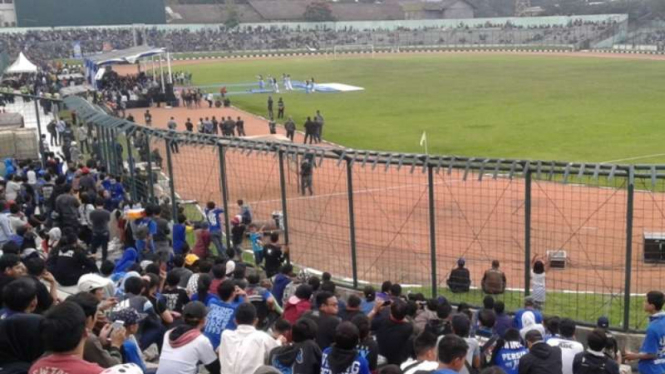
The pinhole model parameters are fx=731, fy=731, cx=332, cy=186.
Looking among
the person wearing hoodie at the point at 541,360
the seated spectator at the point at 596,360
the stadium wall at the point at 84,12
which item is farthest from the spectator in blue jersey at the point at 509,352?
the stadium wall at the point at 84,12

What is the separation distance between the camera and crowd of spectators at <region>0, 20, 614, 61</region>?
98500 millimetres

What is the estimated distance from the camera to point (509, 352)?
805 cm

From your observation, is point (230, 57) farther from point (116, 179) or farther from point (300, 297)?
point (300, 297)

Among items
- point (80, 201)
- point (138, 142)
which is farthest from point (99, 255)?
point (138, 142)

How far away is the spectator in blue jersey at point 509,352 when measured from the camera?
8031 millimetres

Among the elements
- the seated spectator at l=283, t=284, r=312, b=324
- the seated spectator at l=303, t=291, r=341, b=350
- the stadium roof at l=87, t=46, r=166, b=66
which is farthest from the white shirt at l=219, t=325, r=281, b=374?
the stadium roof at l=87, t=46, r=166, b=66

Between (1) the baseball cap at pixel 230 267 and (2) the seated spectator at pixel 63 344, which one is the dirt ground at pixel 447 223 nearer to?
(1) the baseball cap at pixel 230 267

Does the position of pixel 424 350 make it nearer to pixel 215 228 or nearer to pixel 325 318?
pixel 325 318

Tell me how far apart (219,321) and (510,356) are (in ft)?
10.8

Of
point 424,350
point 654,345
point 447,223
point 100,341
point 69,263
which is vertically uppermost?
point 100,341

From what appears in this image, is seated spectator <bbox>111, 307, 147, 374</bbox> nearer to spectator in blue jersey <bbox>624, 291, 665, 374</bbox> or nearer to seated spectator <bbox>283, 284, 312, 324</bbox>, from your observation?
seated spectator <bbox>283, 284, 312, 324</bbox>

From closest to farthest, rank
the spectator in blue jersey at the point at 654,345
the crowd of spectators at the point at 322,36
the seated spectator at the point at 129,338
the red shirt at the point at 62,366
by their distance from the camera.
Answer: the red shirt at the point at 62,366 < the seated spectator at the point at 129,338 < the spectator in blue jersey at the point at 654,345 < the crowd of spectators at the point at 322,36

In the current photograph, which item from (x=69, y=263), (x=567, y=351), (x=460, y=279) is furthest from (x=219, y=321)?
(x=460, y=279)

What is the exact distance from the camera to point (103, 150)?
23.2 meters
